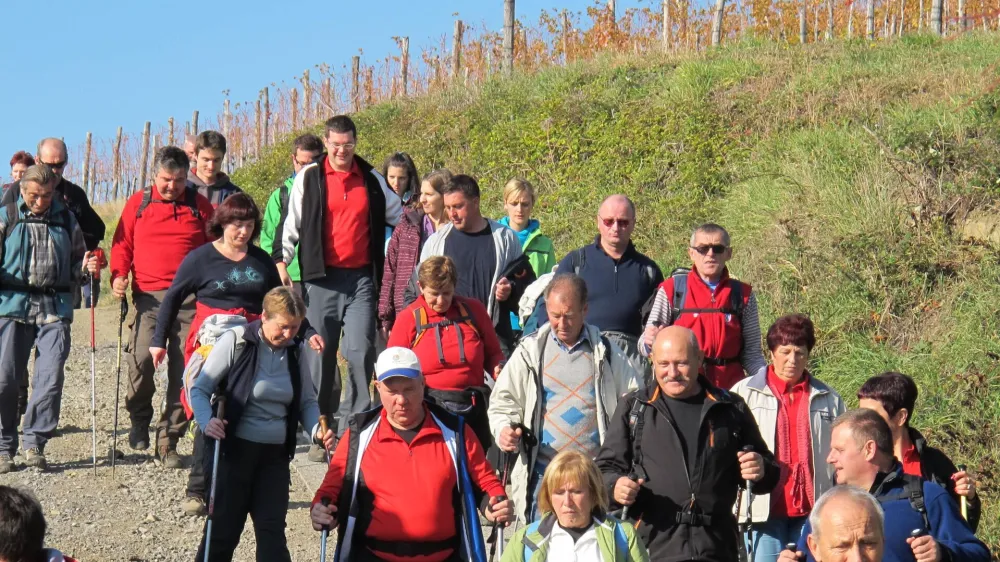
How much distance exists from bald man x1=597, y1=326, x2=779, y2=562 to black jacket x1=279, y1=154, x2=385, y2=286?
12.9 ft

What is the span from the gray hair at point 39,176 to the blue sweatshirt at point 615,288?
3982 mm

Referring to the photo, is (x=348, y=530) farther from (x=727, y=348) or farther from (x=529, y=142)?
(x=529, y=142)

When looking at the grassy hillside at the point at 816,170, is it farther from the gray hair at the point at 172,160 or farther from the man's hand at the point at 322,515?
the gray hair at the point at 172,160

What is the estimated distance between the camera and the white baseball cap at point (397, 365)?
518 cm

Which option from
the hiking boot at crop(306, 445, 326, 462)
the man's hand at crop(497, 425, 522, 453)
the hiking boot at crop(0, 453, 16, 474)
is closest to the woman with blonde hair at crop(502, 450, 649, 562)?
the man's hand at crop(497, 425, 522, 453)

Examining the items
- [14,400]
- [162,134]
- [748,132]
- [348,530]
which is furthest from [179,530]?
[162,134]

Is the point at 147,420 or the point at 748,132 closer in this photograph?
the point at 147,420

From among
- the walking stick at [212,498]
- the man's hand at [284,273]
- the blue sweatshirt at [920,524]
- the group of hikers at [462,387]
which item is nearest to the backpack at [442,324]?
the group of hikers at [462,387]

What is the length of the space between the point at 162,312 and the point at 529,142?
1156 centimetres

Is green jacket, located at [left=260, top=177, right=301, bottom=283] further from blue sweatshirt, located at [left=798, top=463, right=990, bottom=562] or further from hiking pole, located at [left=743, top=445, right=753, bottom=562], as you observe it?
blue sweatshirt, located at [left=798, top=463, right=990, bottom=562]

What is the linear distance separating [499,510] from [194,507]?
3756 mm

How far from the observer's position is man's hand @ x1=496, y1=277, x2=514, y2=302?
7938 millimetres

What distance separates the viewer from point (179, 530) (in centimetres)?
805

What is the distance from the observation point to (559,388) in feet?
20.3
